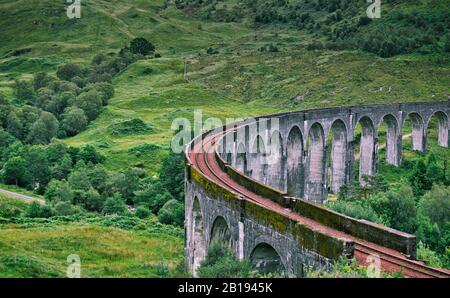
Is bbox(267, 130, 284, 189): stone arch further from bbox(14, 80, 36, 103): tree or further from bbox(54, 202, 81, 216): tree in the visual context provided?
bbox(14, 80, 36, 103): tree

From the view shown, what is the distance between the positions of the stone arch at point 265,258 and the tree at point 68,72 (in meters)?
108

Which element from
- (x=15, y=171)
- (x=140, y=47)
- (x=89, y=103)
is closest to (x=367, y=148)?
(x=15, y=171)

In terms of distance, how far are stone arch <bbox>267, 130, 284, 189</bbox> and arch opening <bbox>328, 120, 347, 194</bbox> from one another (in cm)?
1213

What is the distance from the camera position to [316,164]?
74.4 metres

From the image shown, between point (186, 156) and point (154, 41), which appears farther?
point (154, 41)

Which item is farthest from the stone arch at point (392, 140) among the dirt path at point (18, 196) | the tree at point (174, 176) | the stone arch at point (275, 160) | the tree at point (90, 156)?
the dirt path at point (18, 196)

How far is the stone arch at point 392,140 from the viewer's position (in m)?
83.6

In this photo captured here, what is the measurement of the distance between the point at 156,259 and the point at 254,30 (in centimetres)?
14095

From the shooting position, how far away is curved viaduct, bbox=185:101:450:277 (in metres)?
26.0

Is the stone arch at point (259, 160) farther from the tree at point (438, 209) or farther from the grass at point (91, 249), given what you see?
the tree at point (438, 209)

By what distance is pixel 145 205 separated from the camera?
70.2m

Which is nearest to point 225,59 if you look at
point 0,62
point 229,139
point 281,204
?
point 0,62

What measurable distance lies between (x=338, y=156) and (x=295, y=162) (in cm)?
821
